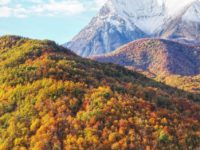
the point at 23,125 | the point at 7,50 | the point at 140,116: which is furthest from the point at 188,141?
the point at 7,50

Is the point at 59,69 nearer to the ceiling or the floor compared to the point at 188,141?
nearer to the ceiling

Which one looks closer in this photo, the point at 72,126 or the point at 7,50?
the point at 72,126

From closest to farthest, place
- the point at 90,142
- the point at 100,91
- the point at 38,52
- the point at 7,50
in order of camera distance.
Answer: the point at 90,142
the point at 100,91
the point at 38,52
the point at 7,50

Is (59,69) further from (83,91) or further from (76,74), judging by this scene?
(83,91)

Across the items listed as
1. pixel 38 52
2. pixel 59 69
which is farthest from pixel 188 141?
Answer: pixel 38 52

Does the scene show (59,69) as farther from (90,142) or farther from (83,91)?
(90,142)

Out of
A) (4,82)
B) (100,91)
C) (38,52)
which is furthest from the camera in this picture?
(38,52)
